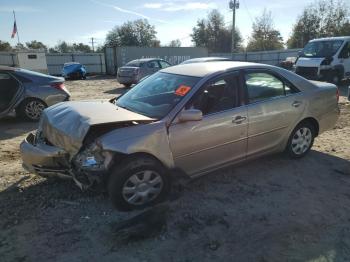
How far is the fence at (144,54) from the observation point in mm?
28016

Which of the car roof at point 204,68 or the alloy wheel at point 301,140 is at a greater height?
the car roof at point 204,68

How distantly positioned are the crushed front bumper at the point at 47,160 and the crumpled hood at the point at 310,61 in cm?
1311

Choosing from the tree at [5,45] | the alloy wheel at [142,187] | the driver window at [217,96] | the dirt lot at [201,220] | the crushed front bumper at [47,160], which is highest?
the tree at [5,45]

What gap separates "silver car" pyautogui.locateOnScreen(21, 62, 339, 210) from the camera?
3727 millimetres

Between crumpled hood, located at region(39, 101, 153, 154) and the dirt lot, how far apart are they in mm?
765

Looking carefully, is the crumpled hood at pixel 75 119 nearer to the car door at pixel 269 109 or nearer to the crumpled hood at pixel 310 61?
the car door at pixel 269 109

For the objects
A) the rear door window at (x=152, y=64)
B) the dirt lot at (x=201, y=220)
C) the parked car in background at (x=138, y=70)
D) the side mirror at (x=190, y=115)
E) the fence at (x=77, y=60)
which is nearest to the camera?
the dirt lot at (x=201, y=220)

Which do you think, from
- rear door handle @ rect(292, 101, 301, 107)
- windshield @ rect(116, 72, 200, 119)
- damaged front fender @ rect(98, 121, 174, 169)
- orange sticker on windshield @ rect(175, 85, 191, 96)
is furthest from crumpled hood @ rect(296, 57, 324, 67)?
damaged front fender @ rect(98, 121, 174, 169)

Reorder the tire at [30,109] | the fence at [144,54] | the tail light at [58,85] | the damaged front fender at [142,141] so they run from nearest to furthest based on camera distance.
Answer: the damaged front fender at [142,141], the tire at [30,109], the tail light at [58,85], the fence at [144,54]

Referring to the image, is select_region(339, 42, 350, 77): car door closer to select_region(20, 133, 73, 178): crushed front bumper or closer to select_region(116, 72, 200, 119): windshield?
select_region(116, 72, 200, 119): windshield

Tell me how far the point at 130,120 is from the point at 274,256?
203 centimetres

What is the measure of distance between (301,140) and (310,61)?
10546mm

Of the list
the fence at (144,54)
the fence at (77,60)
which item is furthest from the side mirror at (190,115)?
the fence at (77,60)

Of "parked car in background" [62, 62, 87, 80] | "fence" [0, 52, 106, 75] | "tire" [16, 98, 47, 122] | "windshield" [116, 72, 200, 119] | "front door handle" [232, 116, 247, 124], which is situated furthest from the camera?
"fence" [0, 52, 106, 75]
